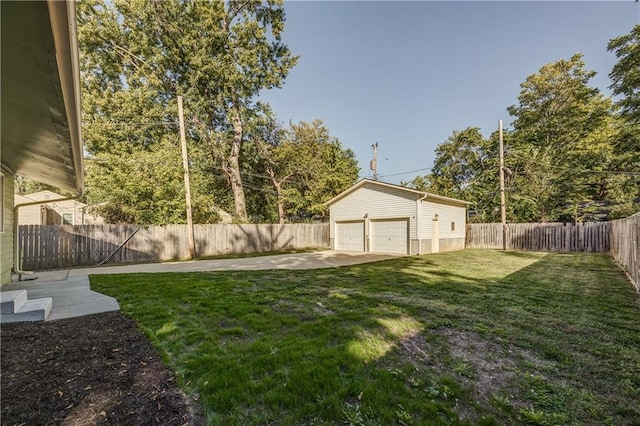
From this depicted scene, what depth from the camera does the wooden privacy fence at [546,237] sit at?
531 inches

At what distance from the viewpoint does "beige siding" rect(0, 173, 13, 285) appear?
19.6 ft

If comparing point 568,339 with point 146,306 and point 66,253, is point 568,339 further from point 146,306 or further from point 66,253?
point 66,253

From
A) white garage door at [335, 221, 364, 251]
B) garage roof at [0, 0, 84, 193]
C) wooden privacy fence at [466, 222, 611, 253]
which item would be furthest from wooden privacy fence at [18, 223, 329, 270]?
wooden privacy fence at [466, 222, 611, 253]

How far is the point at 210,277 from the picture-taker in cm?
729

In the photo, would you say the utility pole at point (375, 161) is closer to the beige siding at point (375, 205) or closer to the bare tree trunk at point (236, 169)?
the beige siding at point (375, 205)

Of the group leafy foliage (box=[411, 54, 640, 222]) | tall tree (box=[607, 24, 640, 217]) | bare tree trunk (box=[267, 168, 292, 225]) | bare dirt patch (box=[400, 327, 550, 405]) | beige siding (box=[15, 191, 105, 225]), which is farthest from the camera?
bare tree trunk (box=[267, 168, 292, 225])

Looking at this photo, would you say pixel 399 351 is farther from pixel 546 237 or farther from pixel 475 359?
pixel 546 237

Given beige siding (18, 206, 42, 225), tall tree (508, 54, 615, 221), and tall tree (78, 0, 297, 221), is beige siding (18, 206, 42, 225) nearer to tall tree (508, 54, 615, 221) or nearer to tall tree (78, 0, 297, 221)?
tall tree (78, 0, 297, 221)

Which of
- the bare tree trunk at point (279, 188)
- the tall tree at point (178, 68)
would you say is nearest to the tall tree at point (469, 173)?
the bare tree trunk at point (279, 188)

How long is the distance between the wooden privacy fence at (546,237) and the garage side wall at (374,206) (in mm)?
6062

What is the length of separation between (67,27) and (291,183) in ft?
68.5

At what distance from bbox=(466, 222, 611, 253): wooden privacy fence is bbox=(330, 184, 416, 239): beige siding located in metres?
6.07

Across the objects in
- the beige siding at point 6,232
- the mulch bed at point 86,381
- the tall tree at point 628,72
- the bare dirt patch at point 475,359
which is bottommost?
the bare dirt patch at point 475,359

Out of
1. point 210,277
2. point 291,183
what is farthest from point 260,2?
point 210,277
